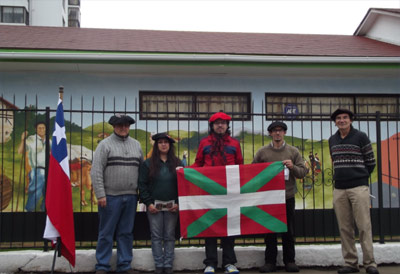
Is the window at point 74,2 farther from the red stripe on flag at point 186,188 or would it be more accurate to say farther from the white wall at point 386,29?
the red stripe on flag at point 186,188

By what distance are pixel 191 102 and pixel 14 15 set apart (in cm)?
3105

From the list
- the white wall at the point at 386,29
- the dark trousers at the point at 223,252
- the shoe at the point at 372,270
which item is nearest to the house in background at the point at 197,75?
the white wall at the point at 386,29

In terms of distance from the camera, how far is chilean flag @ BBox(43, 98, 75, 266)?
527 centimetres

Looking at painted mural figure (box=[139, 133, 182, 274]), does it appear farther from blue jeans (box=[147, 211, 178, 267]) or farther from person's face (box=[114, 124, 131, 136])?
person's face (box=[114, 124, 131, 136])

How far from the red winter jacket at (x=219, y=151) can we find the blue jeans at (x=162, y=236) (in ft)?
2.73

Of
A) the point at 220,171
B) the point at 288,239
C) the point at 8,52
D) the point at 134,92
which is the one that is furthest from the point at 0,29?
the point at 288,239

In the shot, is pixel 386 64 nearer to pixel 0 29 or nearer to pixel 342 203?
pixel 342 203

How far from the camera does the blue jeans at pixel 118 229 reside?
523cm

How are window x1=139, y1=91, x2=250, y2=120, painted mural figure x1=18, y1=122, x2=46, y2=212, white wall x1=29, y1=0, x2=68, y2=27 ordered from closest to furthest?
painted mural figure x1=18, y1=122, x2=46, y2=212 → window x1=139, y1=91, x2=250, y2=120 → white wall x1=29, y1=0, x2=68, y2=27

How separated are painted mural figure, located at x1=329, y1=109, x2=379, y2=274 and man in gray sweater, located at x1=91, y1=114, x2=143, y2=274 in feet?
8.23

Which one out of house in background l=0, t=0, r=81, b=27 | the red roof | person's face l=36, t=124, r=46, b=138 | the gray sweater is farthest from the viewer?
house in background l=0, t=0, r=81, b=27

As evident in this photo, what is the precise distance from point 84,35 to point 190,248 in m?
6.37

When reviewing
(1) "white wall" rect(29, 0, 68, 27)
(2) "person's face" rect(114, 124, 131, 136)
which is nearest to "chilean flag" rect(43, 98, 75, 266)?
(2) "person's face" rect(114, 124, 131, 136)

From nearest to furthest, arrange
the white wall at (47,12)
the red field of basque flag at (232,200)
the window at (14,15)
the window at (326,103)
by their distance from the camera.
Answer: the red field of basque flag at (232,200), the window at (326,103), the window at (14,15), the white wall at (47,12)
